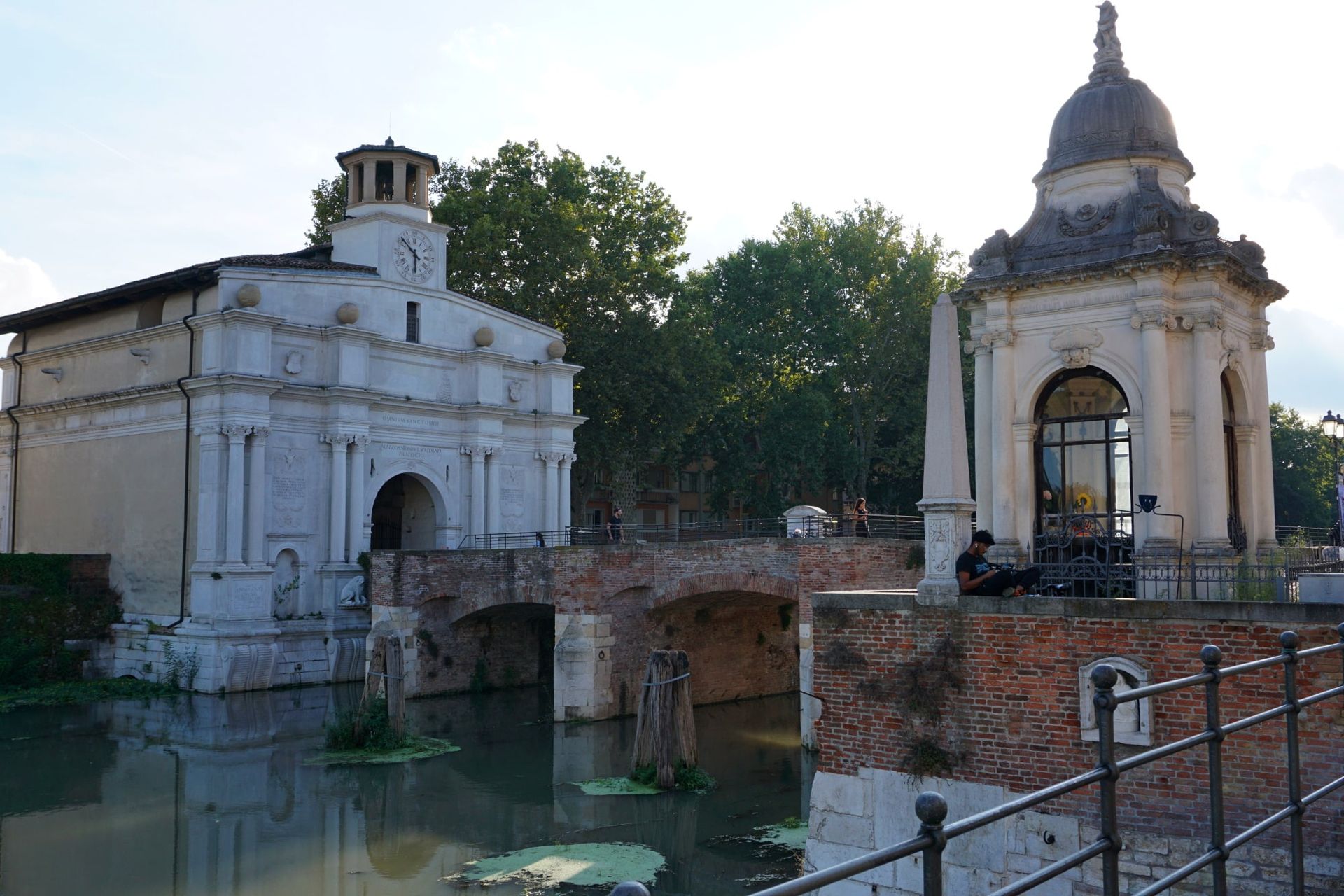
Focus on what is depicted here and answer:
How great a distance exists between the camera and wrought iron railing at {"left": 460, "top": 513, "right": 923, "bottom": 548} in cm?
2400

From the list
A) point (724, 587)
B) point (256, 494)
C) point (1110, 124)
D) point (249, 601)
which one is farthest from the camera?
point (256, 494)

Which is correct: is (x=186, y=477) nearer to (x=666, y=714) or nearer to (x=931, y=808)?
(x=666, y=714)

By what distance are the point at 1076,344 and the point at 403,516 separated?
1092 inches

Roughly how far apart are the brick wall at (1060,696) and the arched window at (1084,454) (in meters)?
4.35

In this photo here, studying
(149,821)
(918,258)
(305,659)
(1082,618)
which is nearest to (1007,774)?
(1082,618)

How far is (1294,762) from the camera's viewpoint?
16.6 ft

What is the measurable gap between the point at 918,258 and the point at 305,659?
28262 millimetres

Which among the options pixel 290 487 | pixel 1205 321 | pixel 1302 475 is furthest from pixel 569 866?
pixel 1302 475

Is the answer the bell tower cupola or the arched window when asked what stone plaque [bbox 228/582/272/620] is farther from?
the arched window

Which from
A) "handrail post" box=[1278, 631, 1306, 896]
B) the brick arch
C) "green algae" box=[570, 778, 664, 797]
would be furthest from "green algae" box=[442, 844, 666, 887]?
"handrail post" box=[1278, 631, 1306, 896]

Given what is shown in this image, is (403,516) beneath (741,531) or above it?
above

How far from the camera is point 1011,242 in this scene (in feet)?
52.9

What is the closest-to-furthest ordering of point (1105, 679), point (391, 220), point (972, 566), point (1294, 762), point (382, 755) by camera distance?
1. point (1105, 679)
2. point (1294, 762)
3. point (972, 566)
4. point (382, 755)
5. point (391, 220)

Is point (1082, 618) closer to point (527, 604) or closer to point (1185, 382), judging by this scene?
point (1185, 382)
